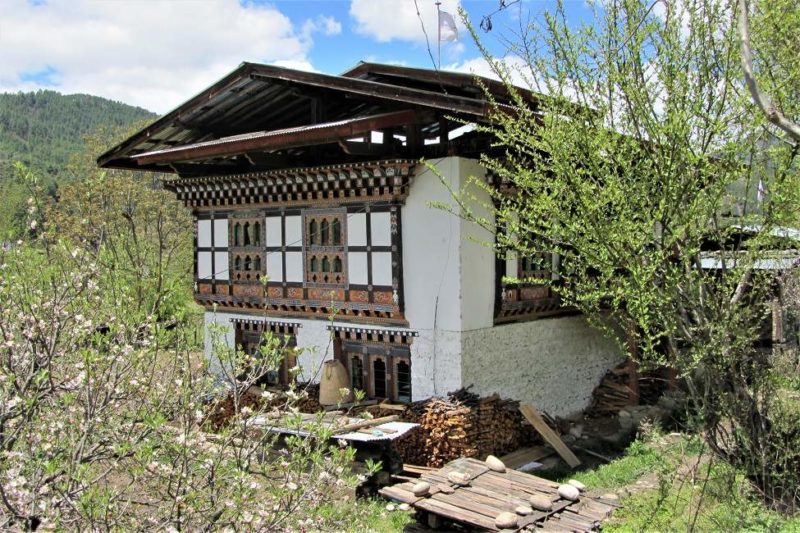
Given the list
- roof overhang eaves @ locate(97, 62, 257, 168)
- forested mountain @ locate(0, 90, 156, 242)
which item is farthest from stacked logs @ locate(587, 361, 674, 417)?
forested mountain @ locate(0, 90, 156, 242)

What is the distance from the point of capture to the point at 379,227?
1164cm

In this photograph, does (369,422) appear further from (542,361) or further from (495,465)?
(542,361)

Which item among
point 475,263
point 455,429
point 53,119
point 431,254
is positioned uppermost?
point 53,119

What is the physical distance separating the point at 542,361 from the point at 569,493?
441 cm

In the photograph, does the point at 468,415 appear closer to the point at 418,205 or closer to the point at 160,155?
the point at 418,205

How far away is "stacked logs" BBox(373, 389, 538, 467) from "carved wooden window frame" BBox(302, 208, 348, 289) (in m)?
2.46

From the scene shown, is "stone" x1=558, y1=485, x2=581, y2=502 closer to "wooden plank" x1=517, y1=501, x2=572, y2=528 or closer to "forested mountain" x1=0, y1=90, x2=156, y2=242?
"wooden plank" x1=517, y1=501, x2=572, y2=528

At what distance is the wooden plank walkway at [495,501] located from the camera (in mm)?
7949

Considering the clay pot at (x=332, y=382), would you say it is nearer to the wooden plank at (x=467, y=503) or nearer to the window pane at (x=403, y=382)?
the window pane at (x=403, y=382)

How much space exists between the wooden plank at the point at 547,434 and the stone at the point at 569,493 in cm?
307

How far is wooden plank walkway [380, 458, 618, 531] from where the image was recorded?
26.1ft

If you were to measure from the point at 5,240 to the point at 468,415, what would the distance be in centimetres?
713

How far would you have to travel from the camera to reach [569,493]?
27.6 feet

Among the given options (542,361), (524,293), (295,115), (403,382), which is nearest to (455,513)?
(403,382)
